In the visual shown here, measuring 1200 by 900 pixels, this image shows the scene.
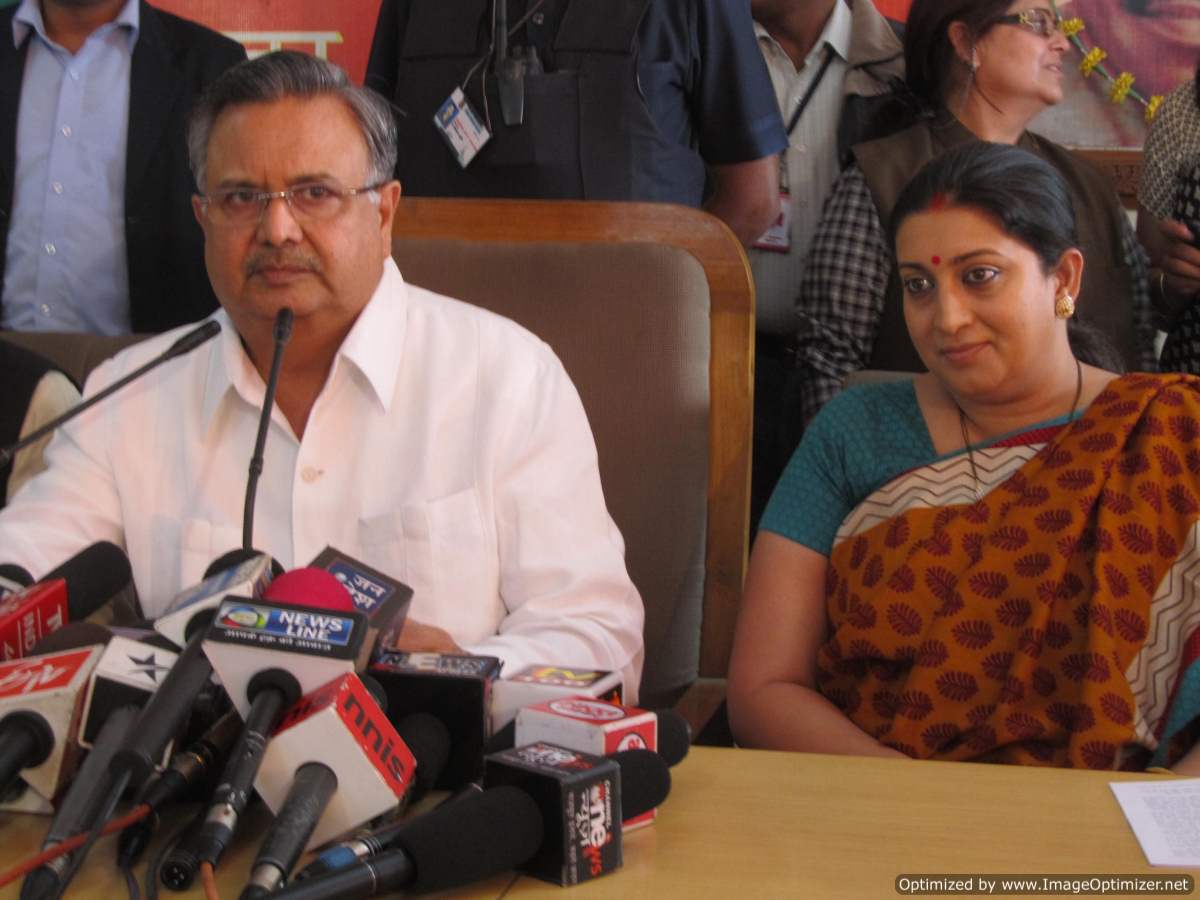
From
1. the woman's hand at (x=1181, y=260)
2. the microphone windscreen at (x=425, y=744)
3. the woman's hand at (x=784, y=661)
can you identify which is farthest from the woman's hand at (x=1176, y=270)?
the microphone windscreen at (x=425, y=744)

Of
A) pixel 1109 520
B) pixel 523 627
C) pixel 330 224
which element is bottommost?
pixel 523 627

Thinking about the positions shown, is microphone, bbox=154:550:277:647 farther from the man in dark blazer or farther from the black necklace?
the man in dark blazer

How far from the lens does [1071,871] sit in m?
0.88

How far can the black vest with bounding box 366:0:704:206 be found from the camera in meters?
2.31

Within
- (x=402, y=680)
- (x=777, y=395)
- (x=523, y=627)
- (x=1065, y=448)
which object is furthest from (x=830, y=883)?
(x=777, y=395)

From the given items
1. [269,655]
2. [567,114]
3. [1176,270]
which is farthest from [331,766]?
[1176,270]

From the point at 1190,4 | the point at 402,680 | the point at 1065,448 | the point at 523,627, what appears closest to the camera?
the point at 402,680

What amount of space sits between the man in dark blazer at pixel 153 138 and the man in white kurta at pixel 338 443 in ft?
2.70

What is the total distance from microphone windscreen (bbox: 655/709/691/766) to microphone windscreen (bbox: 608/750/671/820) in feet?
0.18

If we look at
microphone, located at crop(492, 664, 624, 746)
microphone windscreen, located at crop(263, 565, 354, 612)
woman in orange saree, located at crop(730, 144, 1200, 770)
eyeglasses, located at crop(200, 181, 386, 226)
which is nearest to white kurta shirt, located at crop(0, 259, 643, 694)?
eyeglasses, located at crop(200, 181, 386, 226)

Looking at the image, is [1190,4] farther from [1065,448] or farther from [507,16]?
[1065,448]

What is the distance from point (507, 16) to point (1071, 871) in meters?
1.83

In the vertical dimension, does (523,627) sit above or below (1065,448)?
below

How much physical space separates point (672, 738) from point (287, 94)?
89 centimetres
